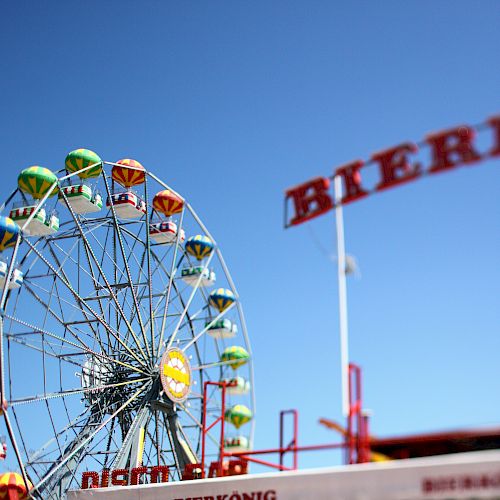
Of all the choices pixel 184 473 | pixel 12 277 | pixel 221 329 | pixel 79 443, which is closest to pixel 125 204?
pixel 12 277

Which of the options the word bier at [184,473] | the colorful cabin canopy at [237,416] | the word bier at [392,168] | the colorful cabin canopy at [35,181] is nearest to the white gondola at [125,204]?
the colorful cabin canopy at [35,181]

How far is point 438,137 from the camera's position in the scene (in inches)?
524

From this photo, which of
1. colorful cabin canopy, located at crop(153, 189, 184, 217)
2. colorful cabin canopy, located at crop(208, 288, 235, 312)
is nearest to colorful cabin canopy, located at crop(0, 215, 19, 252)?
colorful cabin canopy, located at crop(153, 189, 184, 217)

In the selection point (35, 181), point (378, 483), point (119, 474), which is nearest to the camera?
point (378, 483)

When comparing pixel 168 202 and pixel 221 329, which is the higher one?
pixel 168 202

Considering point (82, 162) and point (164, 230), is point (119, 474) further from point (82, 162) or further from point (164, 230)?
point (164, 230)

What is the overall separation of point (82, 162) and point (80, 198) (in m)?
1.59

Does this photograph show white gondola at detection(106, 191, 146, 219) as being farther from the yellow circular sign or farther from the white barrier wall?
A: the white barrier wall

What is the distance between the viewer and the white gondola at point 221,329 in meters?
33.7

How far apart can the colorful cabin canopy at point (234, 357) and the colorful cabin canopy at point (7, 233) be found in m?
11.6

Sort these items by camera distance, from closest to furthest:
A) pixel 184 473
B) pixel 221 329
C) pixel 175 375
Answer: pixel 184 473, pixel 175 375, pixel 221 329

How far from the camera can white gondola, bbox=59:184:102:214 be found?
91.7ft

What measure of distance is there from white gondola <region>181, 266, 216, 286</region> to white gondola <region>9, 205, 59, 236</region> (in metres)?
7.92

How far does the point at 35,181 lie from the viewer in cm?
2653
